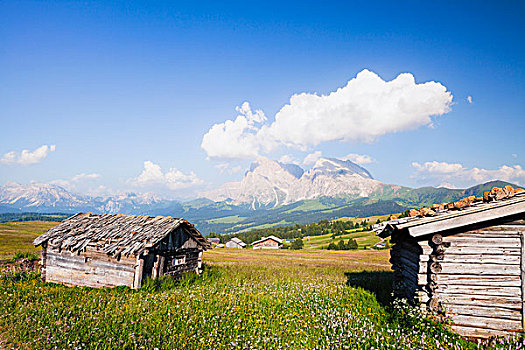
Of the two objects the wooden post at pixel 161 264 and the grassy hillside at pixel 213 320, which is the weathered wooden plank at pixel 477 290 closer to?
the grassy hillside at pixel 213 320

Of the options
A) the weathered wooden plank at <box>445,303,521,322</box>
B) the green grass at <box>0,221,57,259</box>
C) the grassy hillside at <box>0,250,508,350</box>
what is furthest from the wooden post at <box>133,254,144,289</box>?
the green grass at <box>0,221,57,259</box>

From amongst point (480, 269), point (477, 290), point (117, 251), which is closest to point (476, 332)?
point (477, 290)

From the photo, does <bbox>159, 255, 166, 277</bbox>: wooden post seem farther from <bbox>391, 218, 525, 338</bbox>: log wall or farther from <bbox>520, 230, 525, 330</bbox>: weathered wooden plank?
<bbox>520, 230, 525, 330</bbox>: weathered wooden plank

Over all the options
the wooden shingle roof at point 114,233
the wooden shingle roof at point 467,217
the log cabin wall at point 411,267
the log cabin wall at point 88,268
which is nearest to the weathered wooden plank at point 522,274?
the wooden shingle roof at point 467,217

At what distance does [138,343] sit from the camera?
331 inches

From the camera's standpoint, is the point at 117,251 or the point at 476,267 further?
the point at 117,251

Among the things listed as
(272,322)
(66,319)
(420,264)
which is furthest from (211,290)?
(420,264)

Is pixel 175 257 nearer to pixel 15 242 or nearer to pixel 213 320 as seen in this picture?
pixel 213 320

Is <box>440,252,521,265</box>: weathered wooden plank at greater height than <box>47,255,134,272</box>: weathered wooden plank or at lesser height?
greater

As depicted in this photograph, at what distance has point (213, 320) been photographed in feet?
33.2

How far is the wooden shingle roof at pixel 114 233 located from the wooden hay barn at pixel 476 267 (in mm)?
12825

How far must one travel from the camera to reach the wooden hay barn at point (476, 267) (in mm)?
9812

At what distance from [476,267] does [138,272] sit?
14964mm

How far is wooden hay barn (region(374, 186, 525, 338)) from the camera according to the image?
981 centimetres
